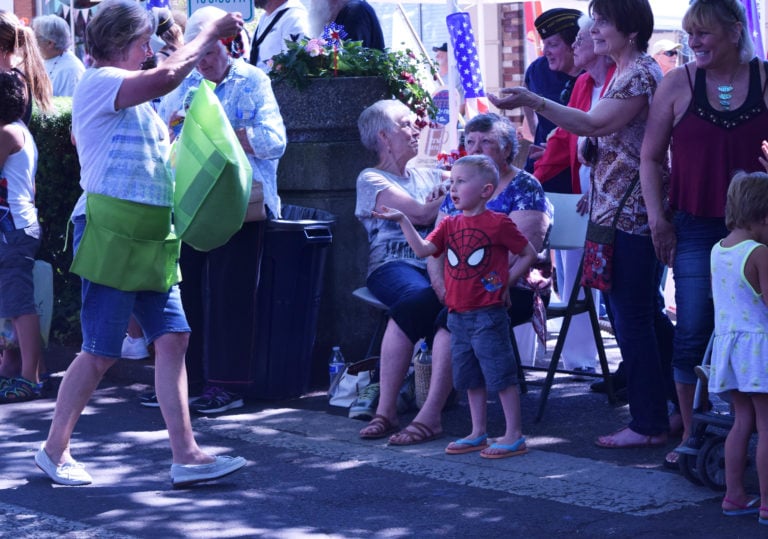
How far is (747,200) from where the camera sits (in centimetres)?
512

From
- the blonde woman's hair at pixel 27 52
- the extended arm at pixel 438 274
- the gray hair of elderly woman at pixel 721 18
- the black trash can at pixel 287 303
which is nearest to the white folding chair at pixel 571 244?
the extended arm at pixel 438 274

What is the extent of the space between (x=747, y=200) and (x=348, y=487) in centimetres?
198

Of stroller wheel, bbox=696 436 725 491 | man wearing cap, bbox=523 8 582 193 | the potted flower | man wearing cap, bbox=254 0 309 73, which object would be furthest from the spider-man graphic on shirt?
man wearing cap, bbox=254 0 309 73

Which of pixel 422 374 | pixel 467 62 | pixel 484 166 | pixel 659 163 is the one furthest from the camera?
pixel 467 62

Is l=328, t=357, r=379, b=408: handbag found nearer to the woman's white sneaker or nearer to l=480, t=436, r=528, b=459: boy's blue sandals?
l=480, t=436, r=528, b=459: boy's blue sandals

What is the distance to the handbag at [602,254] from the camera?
20.6 ft

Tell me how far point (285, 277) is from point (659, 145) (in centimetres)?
238

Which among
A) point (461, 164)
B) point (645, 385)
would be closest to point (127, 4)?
point (461, 164)

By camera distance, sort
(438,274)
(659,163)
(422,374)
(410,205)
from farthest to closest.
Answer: (410,205)
(422,374)
(438,274)
(659,163)

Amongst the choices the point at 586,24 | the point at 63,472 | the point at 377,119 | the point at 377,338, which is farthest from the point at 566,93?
the point at 63,472

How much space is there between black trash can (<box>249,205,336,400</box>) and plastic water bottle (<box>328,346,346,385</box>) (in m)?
0.16

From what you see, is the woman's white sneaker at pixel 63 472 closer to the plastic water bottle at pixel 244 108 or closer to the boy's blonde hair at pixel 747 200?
the plastic water bottle at pixel 244 108

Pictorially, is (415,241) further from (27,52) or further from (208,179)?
(27,52)

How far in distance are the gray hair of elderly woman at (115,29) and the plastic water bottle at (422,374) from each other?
232 centimetres
